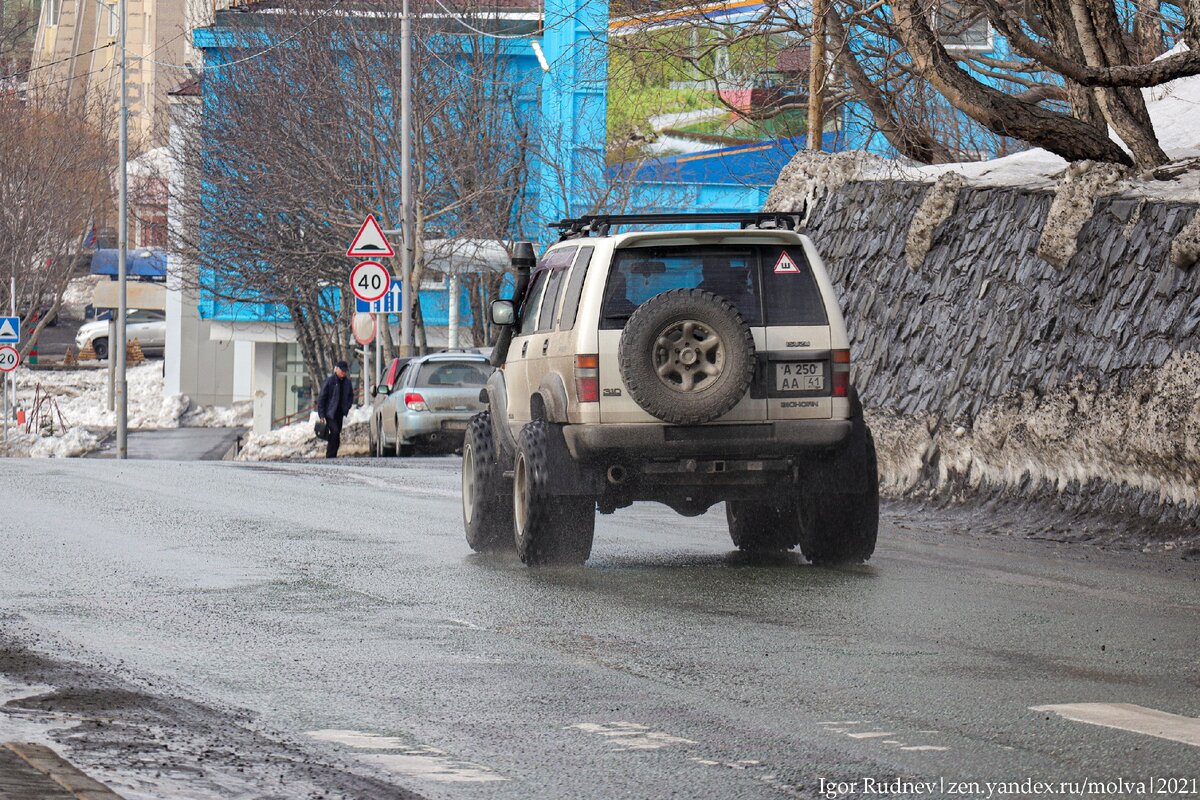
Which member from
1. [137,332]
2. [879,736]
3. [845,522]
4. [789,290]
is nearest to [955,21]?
[789,290]

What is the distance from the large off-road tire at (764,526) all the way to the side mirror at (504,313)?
1942 millimetres

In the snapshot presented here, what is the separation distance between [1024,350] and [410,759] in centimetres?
1135

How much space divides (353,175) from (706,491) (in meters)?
33.2

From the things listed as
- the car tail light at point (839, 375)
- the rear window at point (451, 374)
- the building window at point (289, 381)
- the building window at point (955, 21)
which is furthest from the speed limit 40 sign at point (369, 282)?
the building window at point (289, 381)

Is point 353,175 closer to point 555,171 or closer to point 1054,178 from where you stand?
point 555,171

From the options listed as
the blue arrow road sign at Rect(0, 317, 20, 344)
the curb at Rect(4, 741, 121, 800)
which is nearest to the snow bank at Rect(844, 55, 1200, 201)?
the curb at Rect(4, 741, 121, 800)

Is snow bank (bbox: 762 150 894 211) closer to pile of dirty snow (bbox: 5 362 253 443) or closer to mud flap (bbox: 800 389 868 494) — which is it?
mud flap (bbox: 800 389 868 494)

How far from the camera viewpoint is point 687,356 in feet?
36.2

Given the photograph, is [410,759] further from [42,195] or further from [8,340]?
[42,195]

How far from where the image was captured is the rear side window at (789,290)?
37.5 feet

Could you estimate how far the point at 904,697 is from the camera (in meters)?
6.86

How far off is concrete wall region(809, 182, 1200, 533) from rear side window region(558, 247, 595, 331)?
4.64 metres

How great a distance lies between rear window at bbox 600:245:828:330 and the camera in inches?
449

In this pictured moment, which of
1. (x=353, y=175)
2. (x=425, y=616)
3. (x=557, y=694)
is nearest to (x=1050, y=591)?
(x=425, y=616)
